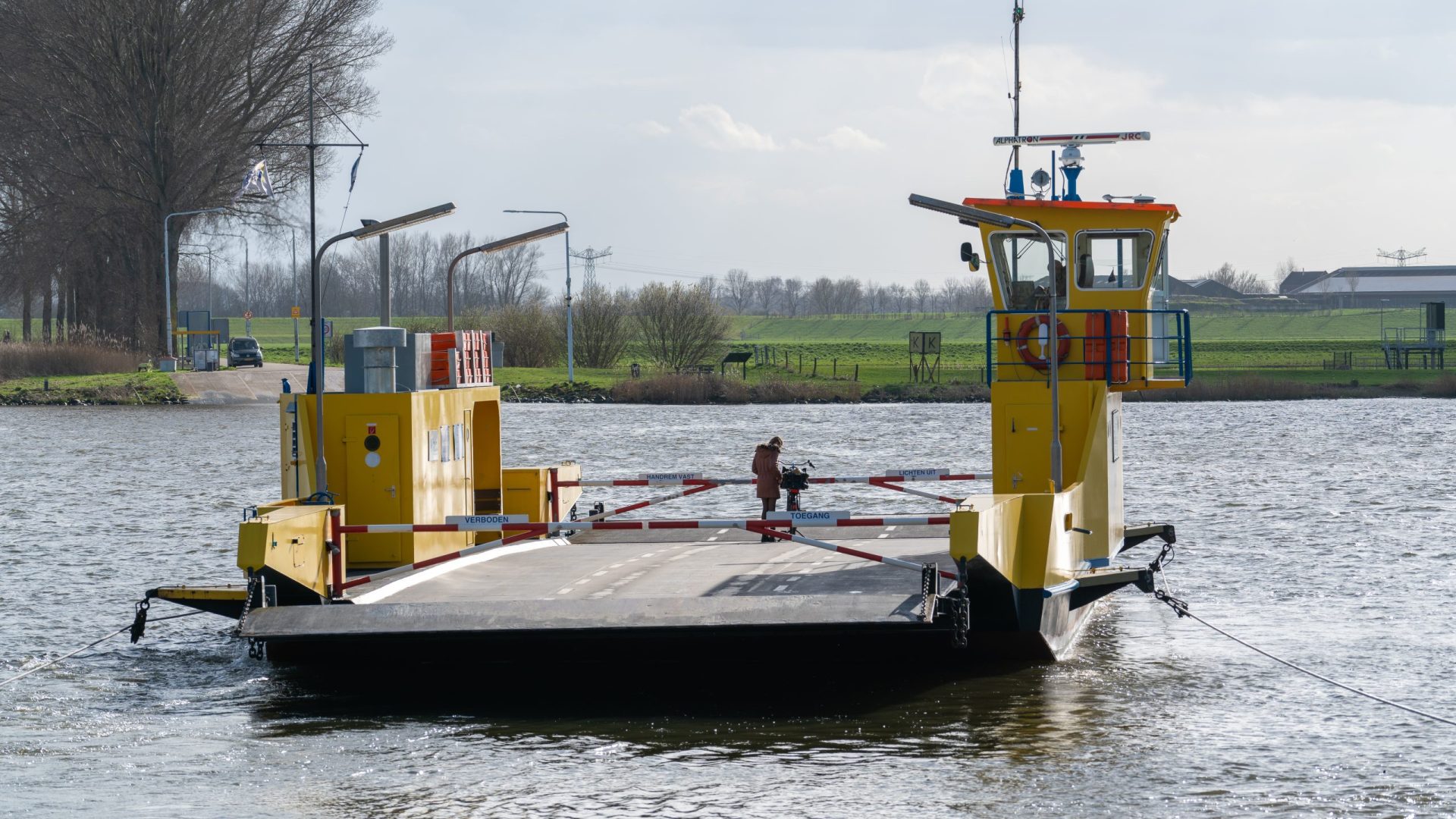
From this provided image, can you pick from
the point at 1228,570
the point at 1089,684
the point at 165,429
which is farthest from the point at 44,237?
the point at 1089,684

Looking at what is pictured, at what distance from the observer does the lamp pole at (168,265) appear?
71938 mm

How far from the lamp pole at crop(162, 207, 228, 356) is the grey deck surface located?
2082 inches

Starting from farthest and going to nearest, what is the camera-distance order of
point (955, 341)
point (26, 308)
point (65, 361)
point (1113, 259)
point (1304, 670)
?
point (955, 341) < point (26, 308) < point (65, 361) < point (1113, 259) < point (1304, 670)

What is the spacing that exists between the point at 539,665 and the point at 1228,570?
13.5m

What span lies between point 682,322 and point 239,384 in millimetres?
21860

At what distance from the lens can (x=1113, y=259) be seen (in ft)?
70.5

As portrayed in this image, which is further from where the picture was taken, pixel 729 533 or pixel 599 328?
pixel 599 328

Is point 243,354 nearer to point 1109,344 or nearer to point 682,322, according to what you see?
point 682,322

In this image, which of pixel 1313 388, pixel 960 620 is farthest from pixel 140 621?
pixel 1313 388

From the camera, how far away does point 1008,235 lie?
2144cm

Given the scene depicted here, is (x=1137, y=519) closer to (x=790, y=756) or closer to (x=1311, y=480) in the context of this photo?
(x=1311, y=480)

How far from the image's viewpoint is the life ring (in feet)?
68.0

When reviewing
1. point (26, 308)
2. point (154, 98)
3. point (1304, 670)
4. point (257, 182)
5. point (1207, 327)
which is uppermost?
point (154, 98)

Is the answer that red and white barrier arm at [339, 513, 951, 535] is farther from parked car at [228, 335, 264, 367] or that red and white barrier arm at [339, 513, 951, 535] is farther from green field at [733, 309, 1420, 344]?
green field at [733, 309, 1420, 344]
